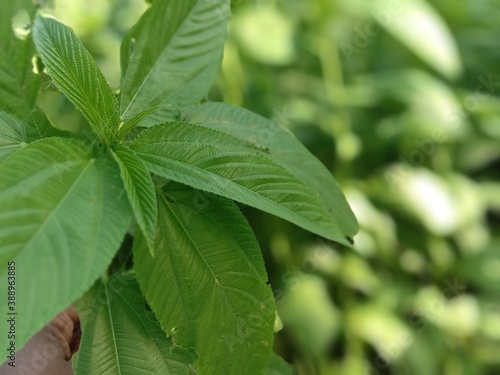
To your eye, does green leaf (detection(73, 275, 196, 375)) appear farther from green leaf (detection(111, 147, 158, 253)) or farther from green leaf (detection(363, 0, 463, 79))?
green leaf (detection(363, 0, 463, 79))

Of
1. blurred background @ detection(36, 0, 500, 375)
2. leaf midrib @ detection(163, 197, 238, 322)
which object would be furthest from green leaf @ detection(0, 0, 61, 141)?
blurred background @ detection(36, 0, 500, 375)

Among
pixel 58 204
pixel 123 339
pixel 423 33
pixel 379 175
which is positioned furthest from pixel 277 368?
pixel 423 33

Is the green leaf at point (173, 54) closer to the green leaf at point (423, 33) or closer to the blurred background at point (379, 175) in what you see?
the blurred background at point (379, 175)

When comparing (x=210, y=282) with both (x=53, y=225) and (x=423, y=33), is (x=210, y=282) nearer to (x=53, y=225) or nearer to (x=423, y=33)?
(x=53, y=225)

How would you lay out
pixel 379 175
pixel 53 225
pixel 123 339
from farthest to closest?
1. pixel 379 175
2. pixel 123 339
3. pixel 53 225

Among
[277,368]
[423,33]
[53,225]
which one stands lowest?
[277,368]

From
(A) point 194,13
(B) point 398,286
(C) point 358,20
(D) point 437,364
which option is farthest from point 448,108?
(A) point 194,13
